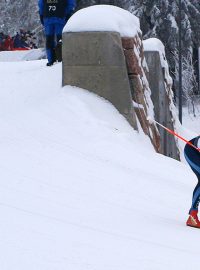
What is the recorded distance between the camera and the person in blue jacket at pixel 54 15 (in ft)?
43.4

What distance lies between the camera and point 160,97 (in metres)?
14.0

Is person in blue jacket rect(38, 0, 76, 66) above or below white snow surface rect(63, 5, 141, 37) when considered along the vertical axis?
below

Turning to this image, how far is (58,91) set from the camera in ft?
37.4

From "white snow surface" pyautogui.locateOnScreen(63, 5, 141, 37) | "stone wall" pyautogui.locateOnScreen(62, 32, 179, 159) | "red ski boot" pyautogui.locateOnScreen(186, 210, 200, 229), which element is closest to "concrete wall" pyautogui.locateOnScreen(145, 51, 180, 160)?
"stone wall" pyautogui.locateOnScreen(62, 32, 179, 159)

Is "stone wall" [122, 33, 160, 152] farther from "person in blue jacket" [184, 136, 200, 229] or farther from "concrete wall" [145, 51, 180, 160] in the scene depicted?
"person in blue jacket" [184, 136, 200, 229]

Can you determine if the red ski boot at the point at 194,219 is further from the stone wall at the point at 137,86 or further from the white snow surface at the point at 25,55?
the white snow surface at the point at 25,55

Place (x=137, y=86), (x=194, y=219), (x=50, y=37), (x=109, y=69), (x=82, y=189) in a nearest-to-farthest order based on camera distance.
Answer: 1. (x=194, y=219)
2. (x=82, y=189)
3. (x=109, y=69)
4. (x=137, y=86)
5. (x=50, y=37)

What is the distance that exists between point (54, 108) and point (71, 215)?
191 inches

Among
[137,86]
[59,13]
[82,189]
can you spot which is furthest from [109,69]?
[82,189]

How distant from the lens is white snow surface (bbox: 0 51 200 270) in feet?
15.1

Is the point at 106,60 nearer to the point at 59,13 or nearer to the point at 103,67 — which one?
the point at 103,67

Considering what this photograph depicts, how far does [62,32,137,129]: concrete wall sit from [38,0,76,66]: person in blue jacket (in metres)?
2.39

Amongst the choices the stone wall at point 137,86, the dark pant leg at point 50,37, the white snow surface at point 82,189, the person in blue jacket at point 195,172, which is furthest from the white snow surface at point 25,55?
the person in blue jacket at point 195,172

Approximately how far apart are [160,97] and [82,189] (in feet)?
23.9
